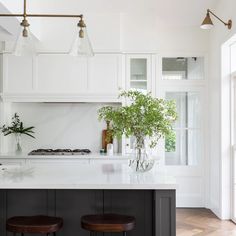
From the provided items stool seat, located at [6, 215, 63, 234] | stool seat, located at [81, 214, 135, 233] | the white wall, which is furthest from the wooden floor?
stool seat, located at [6, 215, 63, 234]

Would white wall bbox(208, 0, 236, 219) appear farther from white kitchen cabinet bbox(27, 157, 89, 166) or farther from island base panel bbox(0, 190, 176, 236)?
island base panel bbox(0, 190, 176, 236)

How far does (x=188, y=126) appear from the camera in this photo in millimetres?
5848

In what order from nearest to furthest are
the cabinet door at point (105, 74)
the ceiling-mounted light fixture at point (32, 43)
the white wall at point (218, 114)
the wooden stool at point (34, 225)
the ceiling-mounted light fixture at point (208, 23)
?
the wooden stool at point (34, 225), the ceiling-mounted light fixture at point (32, 43), the ceiling-mounted light fixture at point (208, 23), the white wall at point (218, 114), the cabinet door at point (105, 74)

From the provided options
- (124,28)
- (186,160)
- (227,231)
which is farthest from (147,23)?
(227,231)

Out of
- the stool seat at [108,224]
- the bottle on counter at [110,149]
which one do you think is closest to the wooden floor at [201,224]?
the bottle on counter at [110,149]

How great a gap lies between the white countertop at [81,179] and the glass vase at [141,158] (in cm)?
6

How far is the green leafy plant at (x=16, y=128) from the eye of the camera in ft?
18.2

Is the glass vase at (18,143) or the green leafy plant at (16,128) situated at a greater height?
the green leafy plant at (16,128)

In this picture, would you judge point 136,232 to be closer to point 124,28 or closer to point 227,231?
point 227,231

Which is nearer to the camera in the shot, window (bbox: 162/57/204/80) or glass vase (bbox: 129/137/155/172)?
glass vase (bbox: 129/137/155/172)

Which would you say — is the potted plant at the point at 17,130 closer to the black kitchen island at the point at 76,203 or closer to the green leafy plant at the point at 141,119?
the black kitchen island at the point at 76,203

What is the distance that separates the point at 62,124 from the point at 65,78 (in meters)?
0.81

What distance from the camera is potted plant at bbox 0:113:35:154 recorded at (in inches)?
219

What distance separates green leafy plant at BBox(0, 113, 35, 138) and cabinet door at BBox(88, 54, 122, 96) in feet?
3.91
